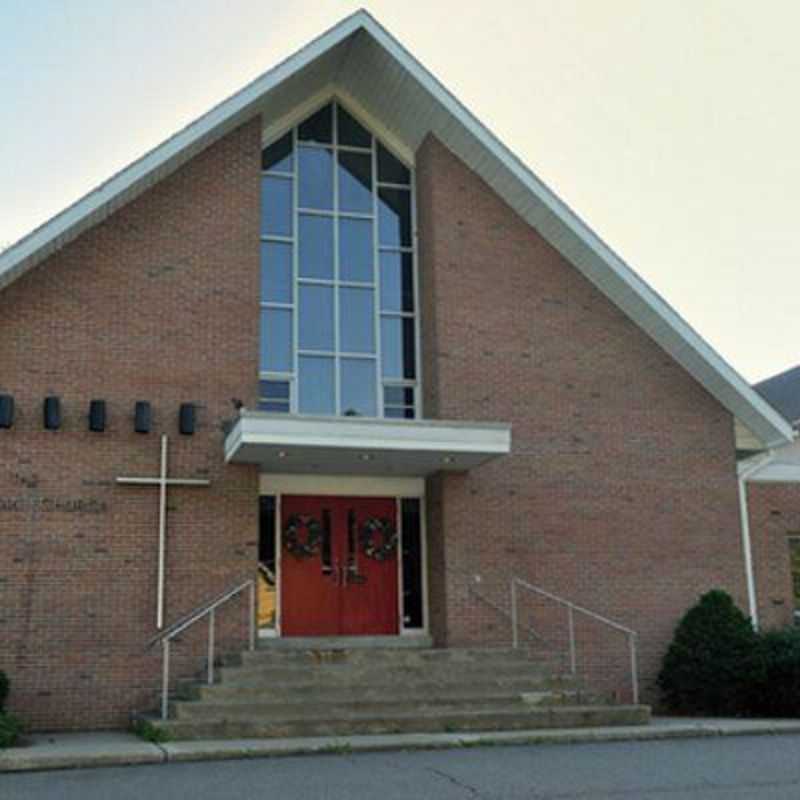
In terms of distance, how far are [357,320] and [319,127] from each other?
3225mm

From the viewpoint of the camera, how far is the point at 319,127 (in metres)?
17.0

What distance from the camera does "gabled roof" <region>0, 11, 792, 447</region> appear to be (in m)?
14.8

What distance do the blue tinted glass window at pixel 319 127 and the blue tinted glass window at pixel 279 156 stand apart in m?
0.24

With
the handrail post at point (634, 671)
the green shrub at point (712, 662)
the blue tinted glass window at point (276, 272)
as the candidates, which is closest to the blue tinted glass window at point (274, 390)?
the blue tinted glass window at point (276, 272)

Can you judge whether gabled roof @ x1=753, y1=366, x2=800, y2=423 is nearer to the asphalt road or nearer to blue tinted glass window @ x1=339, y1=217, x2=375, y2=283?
blue tinted glass window @ x1=339, y1=217, x2=375, y2=283

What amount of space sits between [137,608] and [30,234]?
4.87m

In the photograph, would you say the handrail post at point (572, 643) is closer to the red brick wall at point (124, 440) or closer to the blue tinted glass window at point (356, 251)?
the red brick wall at point (124, 440)

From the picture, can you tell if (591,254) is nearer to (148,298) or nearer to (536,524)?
(536,524)

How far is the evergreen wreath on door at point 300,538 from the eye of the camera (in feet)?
50.4

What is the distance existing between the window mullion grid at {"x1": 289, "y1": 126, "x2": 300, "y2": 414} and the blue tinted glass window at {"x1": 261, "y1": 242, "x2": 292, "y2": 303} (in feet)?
0.25

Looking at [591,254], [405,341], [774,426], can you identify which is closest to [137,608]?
Result: [405,341]

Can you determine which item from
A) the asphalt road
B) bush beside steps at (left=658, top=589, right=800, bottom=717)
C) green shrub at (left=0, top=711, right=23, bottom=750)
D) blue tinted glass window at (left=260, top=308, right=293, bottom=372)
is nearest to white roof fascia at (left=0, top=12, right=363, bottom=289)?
blue tinted glass window at (left=260, top=308, right=293, bottom=372)

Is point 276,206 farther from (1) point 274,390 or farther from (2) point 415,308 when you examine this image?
(1) point 274,390

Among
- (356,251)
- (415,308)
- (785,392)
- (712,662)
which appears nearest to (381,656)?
(712,662)
